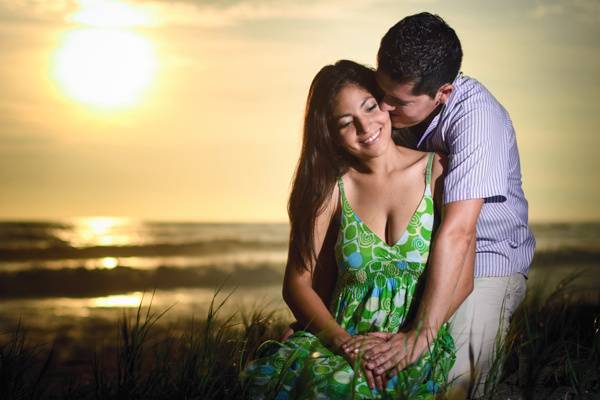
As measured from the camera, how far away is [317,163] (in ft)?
11.3

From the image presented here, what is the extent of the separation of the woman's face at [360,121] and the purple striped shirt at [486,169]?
0.31m

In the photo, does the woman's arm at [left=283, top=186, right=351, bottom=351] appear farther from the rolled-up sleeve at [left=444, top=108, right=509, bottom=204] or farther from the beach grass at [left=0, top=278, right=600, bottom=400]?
the rolled-up sleeve at [left=444, top=108, right=509, bottom=204]

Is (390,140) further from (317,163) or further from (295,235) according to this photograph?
(295,235)

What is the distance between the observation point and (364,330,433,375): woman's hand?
3.02 metres

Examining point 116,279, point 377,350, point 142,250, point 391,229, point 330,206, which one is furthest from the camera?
point 142,250

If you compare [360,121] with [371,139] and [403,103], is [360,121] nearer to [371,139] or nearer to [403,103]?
[371,139]

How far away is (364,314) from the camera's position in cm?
325

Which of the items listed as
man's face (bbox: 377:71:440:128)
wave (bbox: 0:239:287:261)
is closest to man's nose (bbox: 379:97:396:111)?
man's face (bbox: 377:71:440:128)

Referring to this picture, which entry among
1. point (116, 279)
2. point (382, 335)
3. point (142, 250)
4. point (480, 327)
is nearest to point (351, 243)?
point (382, 335)

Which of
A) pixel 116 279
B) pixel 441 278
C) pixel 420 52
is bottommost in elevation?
pixel 116 279

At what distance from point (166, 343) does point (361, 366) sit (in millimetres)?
883

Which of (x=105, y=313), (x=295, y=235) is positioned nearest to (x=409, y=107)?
(x=295, y=235)

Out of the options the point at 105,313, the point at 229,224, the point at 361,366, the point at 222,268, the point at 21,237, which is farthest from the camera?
the point at 229,224

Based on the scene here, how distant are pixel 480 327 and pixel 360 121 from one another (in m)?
1.03
